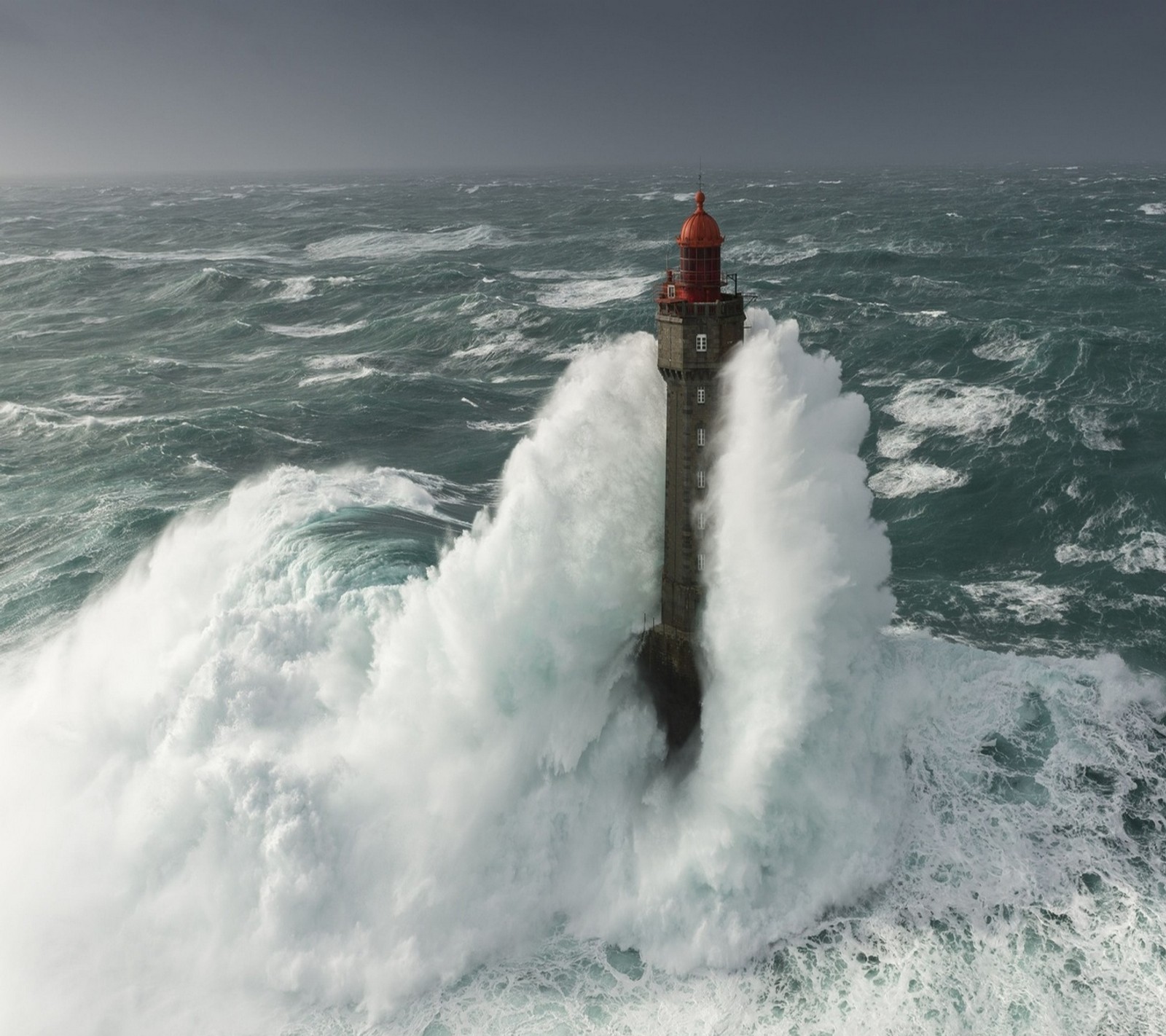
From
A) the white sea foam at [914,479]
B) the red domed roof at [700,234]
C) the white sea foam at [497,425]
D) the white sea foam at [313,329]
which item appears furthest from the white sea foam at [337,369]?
the red domed roof at [700,234]

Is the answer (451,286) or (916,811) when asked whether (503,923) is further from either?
(451,286)

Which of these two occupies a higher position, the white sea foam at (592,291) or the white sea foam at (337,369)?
the white sea foam at (592,291)

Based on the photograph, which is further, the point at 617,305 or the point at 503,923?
the point at 617,305

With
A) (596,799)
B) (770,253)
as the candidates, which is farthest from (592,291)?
(596,799)

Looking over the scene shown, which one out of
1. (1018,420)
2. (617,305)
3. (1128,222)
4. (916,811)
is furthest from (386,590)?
(1128,222)

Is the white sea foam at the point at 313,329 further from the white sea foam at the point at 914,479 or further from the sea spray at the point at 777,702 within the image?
the sea spray at the point at 777,702

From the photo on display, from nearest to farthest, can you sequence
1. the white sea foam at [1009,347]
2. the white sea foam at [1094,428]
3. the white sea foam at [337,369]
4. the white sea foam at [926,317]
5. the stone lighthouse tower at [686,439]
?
1. the stone lighthouse tower at [686,439]
2. the white sea foam at [1094,428]
3. the white sea foam at [1009,347]
4. the white sea foam at [337,369]
5. the white sea foam at [926,317]
